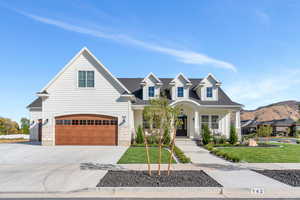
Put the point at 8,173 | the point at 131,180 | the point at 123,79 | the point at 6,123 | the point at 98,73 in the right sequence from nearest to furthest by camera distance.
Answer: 1. the point at 131,180
2. the point at 8,173
3. the point at 98,73
4. the point at 123,79
5. the point at 6,123

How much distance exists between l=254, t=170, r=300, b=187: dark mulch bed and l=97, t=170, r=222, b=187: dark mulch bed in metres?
2.42

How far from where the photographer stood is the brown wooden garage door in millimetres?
15922

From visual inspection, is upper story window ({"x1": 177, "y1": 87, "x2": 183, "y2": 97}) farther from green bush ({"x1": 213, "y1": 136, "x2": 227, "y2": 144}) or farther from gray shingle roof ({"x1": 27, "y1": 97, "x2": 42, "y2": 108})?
gray shingle roof ({"x1": 27, "y1": 97, "x2": 42, "y2": 108})

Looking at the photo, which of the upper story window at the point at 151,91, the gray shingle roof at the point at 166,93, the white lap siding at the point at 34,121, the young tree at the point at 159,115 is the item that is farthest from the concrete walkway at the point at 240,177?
the white lap siding at the point at 34,121

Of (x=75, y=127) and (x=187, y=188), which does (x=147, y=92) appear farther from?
(x=187, y=188)

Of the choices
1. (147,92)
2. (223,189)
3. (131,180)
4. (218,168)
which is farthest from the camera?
(147,92)

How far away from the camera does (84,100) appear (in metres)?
15.9

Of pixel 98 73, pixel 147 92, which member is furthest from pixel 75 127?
pixel 147 92

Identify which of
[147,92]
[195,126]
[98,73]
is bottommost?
[195,126]

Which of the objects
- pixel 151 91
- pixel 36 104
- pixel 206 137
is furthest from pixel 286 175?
pixel 36 104

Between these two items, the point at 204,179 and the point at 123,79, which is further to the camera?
the point at 123,79

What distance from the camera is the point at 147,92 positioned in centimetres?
1897

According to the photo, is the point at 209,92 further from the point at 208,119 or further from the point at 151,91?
the point at 151,91

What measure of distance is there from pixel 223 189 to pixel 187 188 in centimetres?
106
